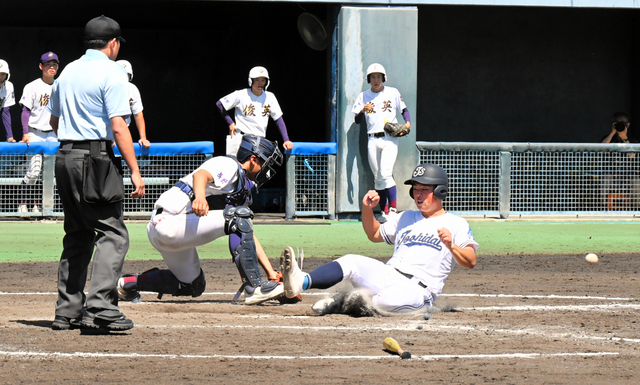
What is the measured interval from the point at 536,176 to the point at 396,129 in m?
2.56

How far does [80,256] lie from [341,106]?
857 cm

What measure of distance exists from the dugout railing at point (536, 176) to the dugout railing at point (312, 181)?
146cm

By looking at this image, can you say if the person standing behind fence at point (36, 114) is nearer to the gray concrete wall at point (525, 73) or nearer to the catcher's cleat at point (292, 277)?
the catcher's cleat at point (292, 277)

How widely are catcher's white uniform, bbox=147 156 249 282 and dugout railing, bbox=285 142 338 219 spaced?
269 inches

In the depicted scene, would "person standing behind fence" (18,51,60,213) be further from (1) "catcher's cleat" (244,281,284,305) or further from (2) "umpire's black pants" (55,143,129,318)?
(2) "umpire's black pants" (55,143,129,318)

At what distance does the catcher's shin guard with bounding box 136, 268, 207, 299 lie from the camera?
6402 mm

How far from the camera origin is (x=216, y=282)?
→ 779 cm

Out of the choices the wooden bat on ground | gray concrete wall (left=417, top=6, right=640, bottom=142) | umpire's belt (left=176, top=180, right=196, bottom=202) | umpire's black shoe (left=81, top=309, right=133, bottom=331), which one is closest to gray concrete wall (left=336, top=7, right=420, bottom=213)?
gray concrete wall (left=417, top=6, right=640, bottom=142)

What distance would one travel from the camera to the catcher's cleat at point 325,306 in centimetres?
600

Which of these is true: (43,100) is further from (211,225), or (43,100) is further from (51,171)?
(211,225)

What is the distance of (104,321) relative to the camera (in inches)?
198

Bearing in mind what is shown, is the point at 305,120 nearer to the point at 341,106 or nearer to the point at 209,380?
the point at 341,106

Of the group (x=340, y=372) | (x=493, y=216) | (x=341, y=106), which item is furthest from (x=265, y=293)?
(x=493, y=216)

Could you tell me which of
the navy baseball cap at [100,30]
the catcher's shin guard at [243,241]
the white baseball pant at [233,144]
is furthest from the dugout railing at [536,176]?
the navy baseball cap at [100,30]
